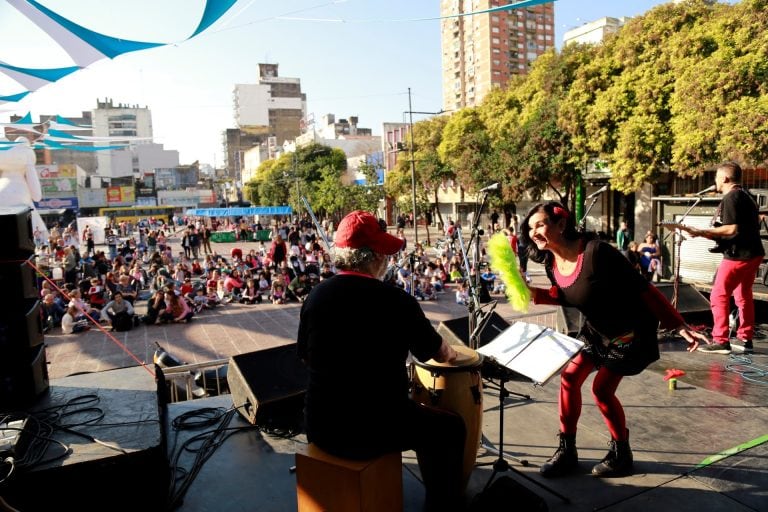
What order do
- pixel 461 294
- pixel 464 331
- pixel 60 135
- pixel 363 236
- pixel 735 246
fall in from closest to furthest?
pixel 363 236, pixel 735 246, pixel 464 331, pixel 461 294, pixel 60 135

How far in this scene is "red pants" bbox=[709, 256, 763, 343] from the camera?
5195mm

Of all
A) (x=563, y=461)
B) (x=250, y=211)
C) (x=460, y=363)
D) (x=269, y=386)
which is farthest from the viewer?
(x=250, y=211)

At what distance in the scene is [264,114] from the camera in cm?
12169

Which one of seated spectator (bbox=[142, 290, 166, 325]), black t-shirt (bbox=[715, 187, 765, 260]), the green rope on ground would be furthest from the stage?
seated spectator (bbox=[142, 290, 166, 325])

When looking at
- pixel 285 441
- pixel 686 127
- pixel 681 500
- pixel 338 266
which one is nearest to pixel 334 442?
pixel 338 266

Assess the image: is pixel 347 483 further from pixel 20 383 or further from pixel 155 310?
pixel 155 310

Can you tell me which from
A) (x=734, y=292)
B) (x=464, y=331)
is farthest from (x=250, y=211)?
(x=734, y=292)

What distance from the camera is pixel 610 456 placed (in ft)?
11.0

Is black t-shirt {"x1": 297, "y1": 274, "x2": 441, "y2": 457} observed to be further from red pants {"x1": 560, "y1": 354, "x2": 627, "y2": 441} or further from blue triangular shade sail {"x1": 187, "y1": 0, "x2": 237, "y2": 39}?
blue triangular shade sail {"x1": 187, "y1": 0, "x2": 237, "y2": 39}

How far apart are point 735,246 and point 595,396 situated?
2.90 meters

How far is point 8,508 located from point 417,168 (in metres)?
34.6

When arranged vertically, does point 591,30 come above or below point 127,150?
above

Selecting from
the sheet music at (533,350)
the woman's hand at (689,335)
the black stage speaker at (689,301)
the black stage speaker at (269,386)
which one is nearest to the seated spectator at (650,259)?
the black stage speaker at (689,301)

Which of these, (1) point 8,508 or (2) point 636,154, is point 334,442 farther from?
(2) point 636,154
